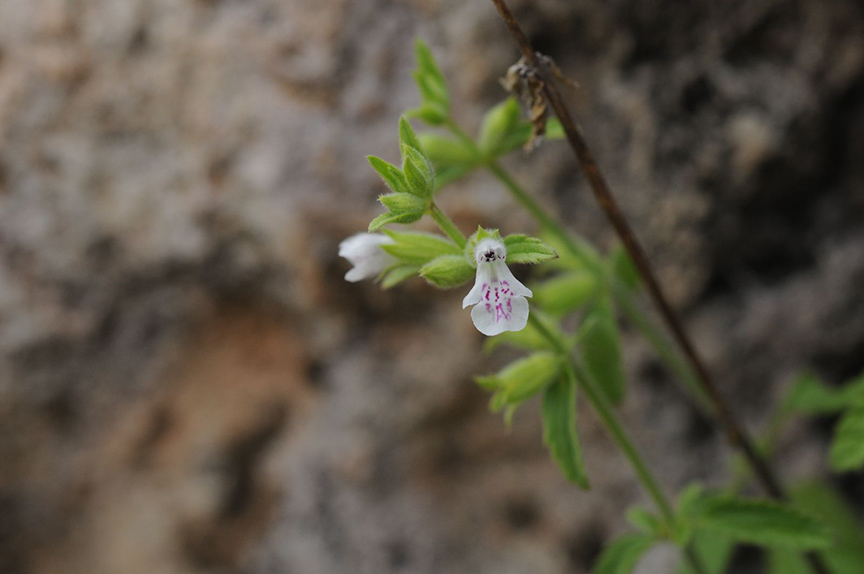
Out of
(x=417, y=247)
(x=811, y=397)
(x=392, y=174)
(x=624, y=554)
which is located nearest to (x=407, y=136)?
(x=392, y=174)

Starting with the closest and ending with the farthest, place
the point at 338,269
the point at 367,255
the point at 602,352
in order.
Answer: the point at 367,255
the point at 602,352
the point at 338,269

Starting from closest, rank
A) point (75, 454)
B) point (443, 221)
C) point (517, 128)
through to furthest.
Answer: point (443, 221), point (517, 128), point (75, 454)

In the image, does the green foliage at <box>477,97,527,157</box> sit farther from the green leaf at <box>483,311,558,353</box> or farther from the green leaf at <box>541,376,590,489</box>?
the green leaf at <box>541,376,590,489</box>

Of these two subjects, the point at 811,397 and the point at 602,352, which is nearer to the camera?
the point at 602,352

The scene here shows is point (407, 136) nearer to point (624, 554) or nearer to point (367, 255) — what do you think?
point (367, 255)

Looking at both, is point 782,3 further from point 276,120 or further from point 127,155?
point 127,155

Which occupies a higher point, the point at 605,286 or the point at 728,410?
the point at 605,286

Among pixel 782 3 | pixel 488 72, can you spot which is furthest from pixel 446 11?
pixel 782 3
